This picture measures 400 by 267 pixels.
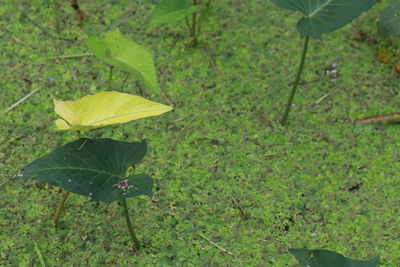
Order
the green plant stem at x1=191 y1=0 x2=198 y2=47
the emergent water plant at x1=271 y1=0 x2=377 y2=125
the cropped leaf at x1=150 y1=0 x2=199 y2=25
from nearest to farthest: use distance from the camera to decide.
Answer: the emergent water plant at x1=271 y1=0 x2=377 y2=125
the cropped leaf at x1=150 y1=0 x2=199 y2=25
the green plant stem at x1=191 y1=0 x2=198 y2=47

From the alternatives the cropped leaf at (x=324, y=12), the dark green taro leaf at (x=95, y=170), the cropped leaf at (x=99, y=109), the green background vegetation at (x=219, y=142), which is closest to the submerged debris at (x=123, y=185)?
the dark green taro leaf at (x=95, y=170)

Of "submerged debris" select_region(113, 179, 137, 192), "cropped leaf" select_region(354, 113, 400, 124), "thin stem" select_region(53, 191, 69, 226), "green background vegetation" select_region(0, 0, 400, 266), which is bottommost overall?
"cropped leaf" select_region(354, 113, 400, 124)

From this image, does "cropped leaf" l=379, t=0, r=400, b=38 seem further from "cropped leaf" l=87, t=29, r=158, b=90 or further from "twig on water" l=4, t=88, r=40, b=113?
"twig on water" l=4, t=88, r=40, b=113

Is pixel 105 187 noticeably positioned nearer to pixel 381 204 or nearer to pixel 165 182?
pixel 165 182

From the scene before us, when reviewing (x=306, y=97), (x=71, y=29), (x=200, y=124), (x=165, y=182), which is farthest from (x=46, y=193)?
(x=306, y=97)

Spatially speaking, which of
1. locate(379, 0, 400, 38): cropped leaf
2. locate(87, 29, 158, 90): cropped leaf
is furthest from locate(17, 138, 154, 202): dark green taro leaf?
locate(379, 0, 400, 38): cropped leaf

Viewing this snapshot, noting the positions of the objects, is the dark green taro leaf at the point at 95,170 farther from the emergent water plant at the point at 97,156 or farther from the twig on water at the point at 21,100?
the twig on water at the point at 21,100
